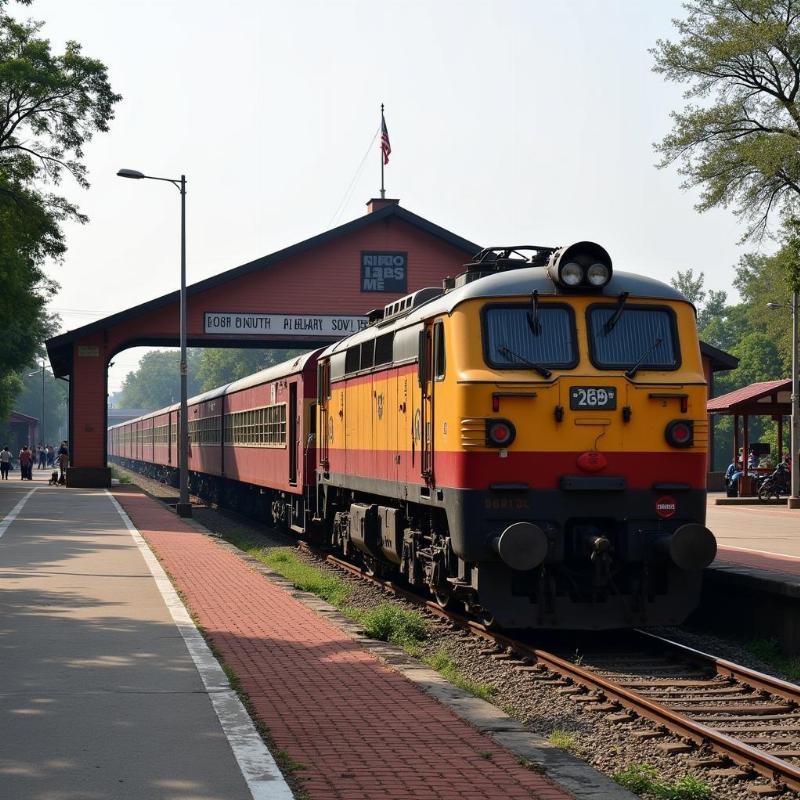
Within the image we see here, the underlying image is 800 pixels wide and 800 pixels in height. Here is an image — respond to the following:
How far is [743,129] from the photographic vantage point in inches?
1462

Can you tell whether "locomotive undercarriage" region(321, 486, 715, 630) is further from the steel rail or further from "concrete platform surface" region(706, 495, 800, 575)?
"concrete platform surface" region(706, 495, 800, 575)

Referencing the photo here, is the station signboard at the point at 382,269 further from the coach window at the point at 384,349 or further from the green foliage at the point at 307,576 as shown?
the coach window at the point at 384,349

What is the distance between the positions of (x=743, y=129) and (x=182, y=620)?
1169 inches

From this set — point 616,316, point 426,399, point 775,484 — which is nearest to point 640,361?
point 616,316

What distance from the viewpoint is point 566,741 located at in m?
7.78

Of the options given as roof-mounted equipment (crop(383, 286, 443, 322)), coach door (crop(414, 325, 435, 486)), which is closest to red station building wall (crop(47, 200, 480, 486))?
roof-mounted equipment (crop(383, 286, 443, 322))

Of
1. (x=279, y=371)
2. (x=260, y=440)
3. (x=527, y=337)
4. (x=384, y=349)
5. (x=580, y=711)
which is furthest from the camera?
(x=260, y=440)

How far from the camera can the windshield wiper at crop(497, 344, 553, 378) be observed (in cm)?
1121

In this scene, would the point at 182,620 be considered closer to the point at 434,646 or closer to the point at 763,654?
the point at 434,646

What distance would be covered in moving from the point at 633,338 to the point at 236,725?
579 cm

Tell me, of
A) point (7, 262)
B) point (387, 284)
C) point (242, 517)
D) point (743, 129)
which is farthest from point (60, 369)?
point (743, 129)

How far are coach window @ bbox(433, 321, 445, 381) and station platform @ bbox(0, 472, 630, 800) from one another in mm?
2559

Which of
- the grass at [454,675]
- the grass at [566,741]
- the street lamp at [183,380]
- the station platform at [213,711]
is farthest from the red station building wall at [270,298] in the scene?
the grass at [566,741]

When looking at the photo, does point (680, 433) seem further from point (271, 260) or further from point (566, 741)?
point (271, 260)
